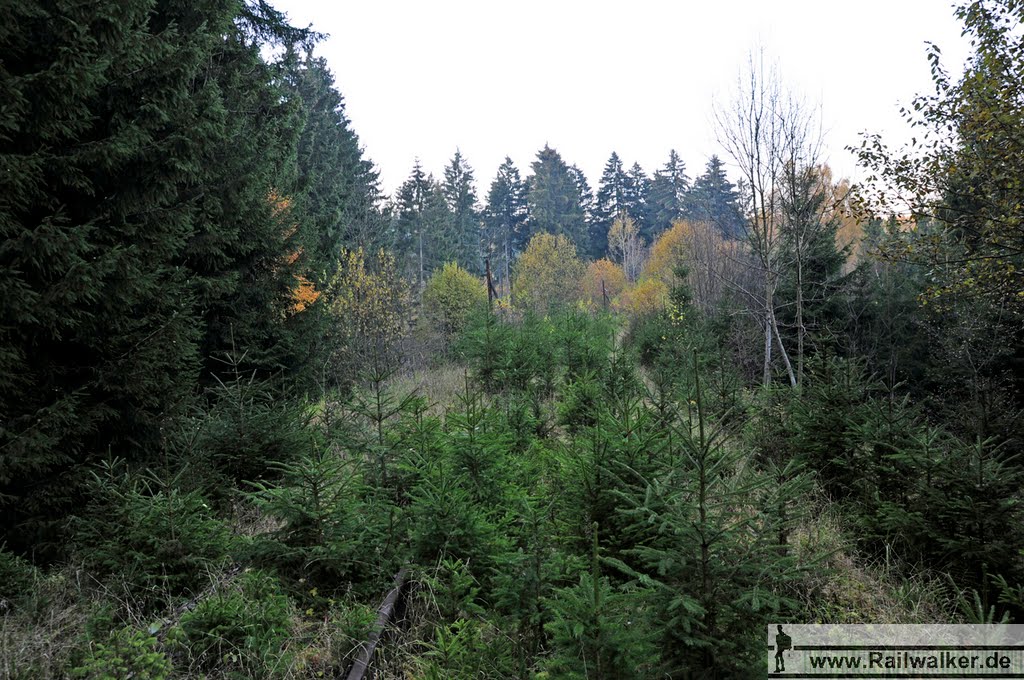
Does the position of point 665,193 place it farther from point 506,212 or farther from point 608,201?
point 506,212

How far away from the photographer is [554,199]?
198 ft

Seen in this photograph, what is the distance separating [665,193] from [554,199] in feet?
46.7

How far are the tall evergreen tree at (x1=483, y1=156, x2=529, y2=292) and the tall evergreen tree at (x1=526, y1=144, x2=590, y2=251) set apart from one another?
4.20ft

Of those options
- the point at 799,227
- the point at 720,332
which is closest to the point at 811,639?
the point at 799,227

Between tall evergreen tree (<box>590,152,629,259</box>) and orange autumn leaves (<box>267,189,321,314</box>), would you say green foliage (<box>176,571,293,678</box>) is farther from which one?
tall evergreen tree (<box>590,152,629,259</box>)

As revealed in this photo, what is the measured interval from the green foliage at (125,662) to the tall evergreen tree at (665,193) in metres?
63.9

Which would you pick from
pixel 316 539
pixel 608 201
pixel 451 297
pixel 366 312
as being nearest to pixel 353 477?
pixel 316 539

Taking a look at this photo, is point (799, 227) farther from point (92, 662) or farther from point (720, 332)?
point (92, 662)

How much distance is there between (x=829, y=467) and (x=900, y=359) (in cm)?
943

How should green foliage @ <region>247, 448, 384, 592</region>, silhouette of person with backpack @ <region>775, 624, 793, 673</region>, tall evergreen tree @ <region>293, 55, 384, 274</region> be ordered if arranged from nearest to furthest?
silhouette of person with backpack @ <region>775, 624, 793, 673</region>, green foliage @ <region>247, 448, 384, 592</region>, tall evergreen tree @ <region>293, 55, 384, 274</region>

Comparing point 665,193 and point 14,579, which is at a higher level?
point 665,193

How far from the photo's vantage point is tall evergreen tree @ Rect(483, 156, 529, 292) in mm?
60969

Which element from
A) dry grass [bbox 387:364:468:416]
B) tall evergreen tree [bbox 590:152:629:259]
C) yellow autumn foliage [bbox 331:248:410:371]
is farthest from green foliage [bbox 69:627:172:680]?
tall evergreen tree [bbox 590:152:629:259]

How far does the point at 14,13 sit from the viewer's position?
4.34 m
